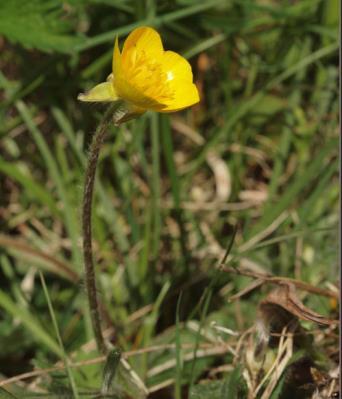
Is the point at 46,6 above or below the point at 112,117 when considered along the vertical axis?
above

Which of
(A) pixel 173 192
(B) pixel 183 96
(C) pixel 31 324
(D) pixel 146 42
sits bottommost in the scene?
(C) pixel 31 324

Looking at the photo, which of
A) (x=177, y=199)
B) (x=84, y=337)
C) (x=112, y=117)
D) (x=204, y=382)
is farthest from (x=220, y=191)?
(x=112, y=117)

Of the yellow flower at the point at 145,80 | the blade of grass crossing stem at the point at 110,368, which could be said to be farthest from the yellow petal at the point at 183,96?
the blade of grass crossing stem at the point at 110,368

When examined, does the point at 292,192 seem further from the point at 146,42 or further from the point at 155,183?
the point at 146,42

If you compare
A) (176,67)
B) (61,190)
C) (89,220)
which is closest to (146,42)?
(176,67)

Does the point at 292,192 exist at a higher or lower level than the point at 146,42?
lower

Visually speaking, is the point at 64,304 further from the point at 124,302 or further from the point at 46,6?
the point at 46,6
